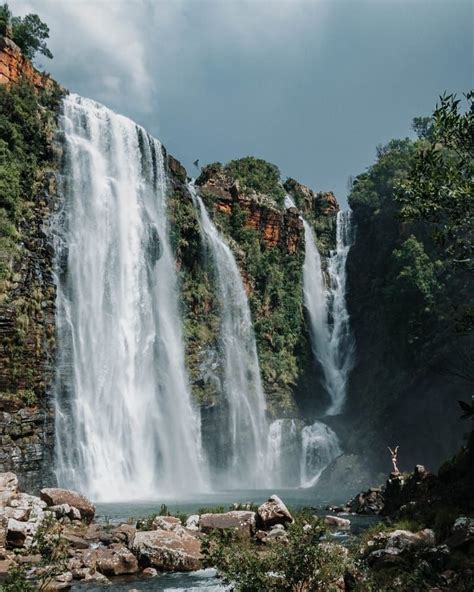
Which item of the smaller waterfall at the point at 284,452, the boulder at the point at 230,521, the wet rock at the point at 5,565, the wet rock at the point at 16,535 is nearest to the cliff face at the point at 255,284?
the smaller waterfall at the point at 284,452

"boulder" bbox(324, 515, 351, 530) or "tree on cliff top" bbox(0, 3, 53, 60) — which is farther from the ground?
"tree on cliff top" bbox(0, 3, 53, 60)

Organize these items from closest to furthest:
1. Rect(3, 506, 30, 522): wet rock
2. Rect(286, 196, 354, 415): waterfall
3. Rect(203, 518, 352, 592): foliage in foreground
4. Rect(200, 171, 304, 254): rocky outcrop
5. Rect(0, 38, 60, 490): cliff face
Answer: Rect(203, 518, 352, 592): foliage in foreground → Rect(3, 506, 30, 522): wet rock → Rect(0, 38, 60, 490): cliff face → Rect(286, 196, 354, 415): waterfall → Rect(200, 171, 304, 254): rocky outcrop

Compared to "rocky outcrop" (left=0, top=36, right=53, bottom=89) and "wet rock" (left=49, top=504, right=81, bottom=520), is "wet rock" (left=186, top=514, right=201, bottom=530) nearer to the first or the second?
"wet rock" (left=49, top=504, right=81, bottom=520)

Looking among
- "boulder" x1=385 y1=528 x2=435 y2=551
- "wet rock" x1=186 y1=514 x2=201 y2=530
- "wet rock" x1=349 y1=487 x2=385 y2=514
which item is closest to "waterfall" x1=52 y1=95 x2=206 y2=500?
"wet rock" x1=349 y1=487 x2=385 y2=514

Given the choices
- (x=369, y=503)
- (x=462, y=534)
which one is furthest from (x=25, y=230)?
(x=462, y=534)

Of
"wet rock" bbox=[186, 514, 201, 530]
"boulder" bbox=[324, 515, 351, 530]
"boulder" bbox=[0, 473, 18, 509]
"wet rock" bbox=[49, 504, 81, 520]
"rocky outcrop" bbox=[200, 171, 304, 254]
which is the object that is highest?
Answer: "rocky outcrop" bbox=[200, 171, 304, 254]

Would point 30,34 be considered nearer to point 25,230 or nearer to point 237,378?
point 25,230

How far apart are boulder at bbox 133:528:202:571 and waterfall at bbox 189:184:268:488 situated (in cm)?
2122

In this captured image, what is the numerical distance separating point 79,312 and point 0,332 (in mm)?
6388

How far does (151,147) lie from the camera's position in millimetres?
38344

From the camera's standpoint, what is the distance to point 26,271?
25.3 metres

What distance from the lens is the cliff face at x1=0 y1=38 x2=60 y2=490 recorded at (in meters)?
21.7

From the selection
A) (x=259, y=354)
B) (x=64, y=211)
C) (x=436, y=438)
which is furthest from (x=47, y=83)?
(x=436, y=438)

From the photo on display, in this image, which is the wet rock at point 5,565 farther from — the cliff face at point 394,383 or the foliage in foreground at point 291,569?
the cliff face at point 394,383
